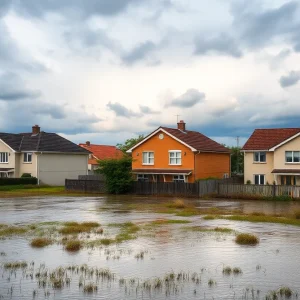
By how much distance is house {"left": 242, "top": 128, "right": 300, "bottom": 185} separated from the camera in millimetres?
55625

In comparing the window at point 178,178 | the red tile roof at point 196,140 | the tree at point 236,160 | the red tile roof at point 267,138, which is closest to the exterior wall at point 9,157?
the red tile roof at point 196,140

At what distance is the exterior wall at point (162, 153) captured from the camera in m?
61.8

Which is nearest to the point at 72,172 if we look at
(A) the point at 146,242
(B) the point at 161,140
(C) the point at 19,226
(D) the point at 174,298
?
(B) the point at 161,140

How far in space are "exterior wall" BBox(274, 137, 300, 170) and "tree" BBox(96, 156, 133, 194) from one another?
52.3 ft

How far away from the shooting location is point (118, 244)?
73.7 feet

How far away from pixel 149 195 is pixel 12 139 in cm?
2784

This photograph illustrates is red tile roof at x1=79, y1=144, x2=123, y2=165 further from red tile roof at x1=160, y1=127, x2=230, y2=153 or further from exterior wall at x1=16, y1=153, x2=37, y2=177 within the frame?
red tile roof at x1=160, y1=127, x2=230, y2=153

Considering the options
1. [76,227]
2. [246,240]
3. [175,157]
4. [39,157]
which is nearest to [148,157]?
[175,157]

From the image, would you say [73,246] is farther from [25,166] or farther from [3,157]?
[3,157]

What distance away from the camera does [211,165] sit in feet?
212

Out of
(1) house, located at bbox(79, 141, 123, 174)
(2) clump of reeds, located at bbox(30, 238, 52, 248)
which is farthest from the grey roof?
(2) clump of reeds, located at bbox(30, 238, 52, 248)

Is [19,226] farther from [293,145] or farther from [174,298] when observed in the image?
[293,145]

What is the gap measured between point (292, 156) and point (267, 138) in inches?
207

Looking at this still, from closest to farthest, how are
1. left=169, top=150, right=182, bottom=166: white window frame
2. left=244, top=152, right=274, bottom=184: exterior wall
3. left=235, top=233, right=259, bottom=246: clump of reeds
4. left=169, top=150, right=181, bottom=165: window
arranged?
left=235, top=233, right=259, bottom=246: clump of reeds → left=244, top=152, right=274, bottom=184: exterior wall → left=169, top=150, right=182, bottom=166: white window frame → left=169, top=150, right=181, bottom=165: window
